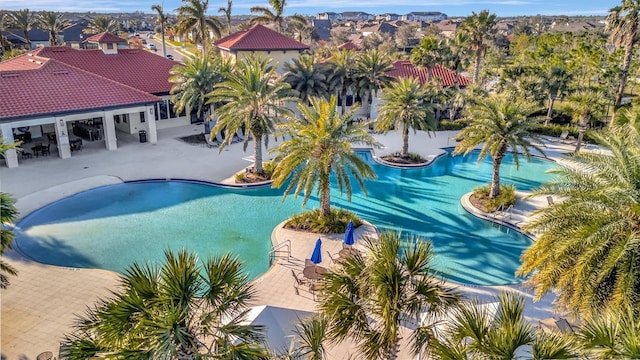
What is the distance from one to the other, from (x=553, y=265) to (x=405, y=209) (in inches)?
506

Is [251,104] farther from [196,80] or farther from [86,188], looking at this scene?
[86,188]

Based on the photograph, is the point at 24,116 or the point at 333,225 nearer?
the point at 333,225

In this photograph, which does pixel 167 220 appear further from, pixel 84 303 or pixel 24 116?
pixel 24 116

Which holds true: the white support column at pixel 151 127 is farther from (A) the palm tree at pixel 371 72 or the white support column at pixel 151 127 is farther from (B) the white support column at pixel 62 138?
(A) the palm tree at pixel 371 72

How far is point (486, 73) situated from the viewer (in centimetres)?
4447

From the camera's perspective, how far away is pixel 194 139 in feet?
116

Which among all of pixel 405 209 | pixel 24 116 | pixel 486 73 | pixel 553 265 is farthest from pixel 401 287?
pixel 486 73

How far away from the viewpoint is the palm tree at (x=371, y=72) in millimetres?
36875

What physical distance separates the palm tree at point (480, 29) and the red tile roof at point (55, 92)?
31588 mm

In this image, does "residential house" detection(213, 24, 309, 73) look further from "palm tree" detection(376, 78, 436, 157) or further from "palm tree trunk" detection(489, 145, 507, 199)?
"palm tree trunk" detection(489, 145, 507, 199)

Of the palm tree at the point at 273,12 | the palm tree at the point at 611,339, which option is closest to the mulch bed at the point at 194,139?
the palm tree at the point at 273,12

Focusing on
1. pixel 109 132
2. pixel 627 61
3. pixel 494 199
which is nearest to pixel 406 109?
pixel 494 199

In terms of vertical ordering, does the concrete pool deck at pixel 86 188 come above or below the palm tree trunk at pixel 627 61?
below

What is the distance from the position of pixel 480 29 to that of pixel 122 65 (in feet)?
112
